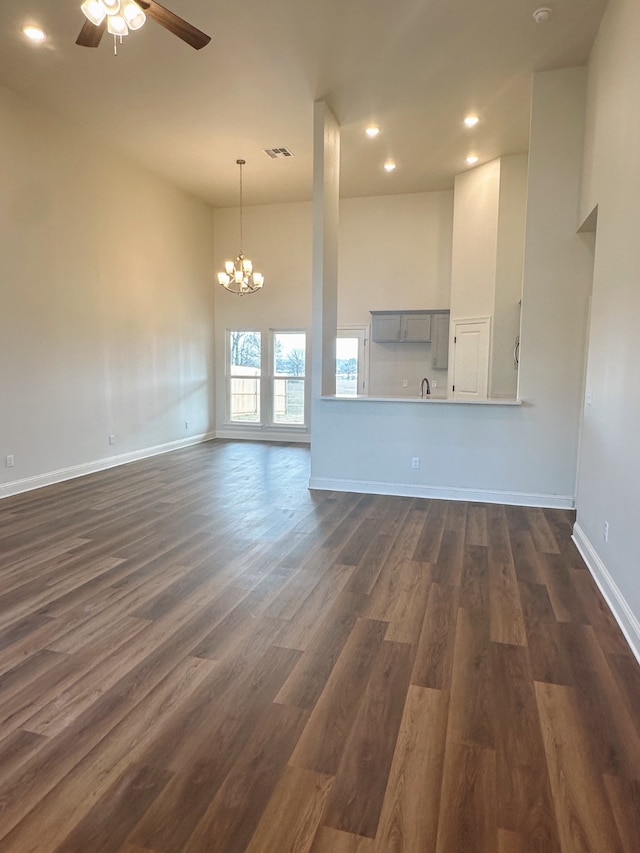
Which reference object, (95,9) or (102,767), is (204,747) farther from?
(95,9)

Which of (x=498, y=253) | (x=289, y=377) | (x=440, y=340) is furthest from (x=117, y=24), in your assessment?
(x=289, y=377)

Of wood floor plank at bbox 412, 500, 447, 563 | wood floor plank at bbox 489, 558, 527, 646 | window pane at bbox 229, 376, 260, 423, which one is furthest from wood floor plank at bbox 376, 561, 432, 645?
window pane at bbox 229, 376, 260, 423

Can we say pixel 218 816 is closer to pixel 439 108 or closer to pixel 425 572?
pixel 425 572

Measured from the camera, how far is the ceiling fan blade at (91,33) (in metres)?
3.01

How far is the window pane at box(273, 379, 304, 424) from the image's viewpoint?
8.91m

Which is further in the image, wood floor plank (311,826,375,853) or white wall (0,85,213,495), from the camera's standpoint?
white wall (0,85,213,495)

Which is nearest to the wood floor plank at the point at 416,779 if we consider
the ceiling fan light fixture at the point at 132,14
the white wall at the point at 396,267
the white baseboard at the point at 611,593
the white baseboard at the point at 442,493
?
the white baseboard at the point at 611,593

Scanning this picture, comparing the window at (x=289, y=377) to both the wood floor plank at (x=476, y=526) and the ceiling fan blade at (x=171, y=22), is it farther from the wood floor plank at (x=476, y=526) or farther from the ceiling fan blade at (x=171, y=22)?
the ceiling fan blade at (x=171, y=22)

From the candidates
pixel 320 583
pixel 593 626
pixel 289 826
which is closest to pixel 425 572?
pixel 320 583

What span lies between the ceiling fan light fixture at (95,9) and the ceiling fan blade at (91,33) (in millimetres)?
154

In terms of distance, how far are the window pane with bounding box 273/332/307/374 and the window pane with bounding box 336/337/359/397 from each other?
A: 689mm

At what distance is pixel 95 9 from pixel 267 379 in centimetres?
641

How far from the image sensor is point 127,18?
2789mm

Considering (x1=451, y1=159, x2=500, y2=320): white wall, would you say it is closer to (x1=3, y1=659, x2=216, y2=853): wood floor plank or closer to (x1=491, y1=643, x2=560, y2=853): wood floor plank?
(x1=491, y1=643, x2=560, y2=853): wood floor plank
